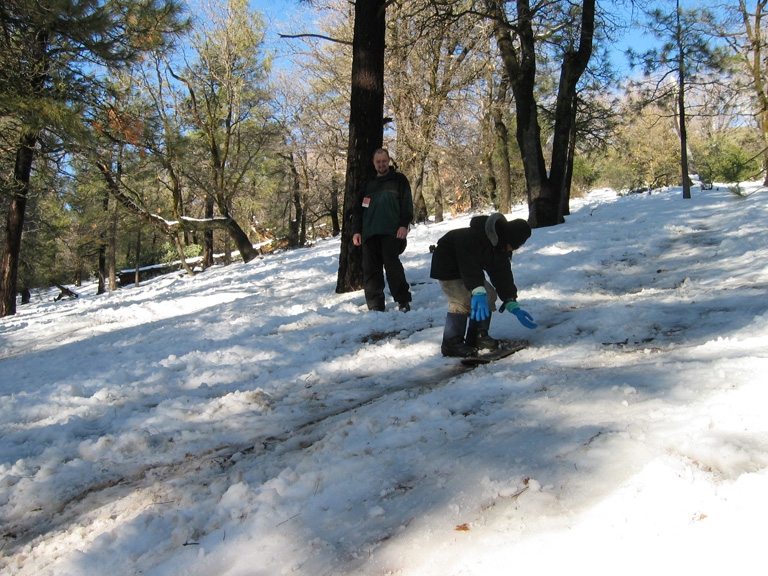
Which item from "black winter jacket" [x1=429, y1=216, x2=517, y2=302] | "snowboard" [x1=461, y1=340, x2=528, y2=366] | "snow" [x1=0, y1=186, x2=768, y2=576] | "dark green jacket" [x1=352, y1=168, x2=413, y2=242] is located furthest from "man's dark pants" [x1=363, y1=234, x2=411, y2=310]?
"snowboard" [x1=461, y1=340, x2=528, y2=366]

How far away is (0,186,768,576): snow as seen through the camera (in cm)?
145

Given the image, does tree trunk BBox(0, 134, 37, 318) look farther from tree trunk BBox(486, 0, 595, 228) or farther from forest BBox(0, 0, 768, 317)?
tree trunk BBox(486, 0, 595, 228)

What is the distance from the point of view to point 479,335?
4008mm

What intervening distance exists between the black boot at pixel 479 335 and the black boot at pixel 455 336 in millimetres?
64

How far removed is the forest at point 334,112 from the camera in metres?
7.61

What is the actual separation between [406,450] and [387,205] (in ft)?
12.1

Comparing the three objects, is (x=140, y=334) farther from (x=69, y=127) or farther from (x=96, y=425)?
(x=69, y=127)

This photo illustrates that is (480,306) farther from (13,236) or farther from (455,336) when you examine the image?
(13,236)

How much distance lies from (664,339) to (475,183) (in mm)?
26511

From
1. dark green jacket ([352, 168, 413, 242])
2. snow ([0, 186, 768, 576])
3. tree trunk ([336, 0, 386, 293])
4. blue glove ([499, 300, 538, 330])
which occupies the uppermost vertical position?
tree trunk ([336, 0, 386, 293])

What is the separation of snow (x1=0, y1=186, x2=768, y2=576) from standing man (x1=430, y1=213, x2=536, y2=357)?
34cm

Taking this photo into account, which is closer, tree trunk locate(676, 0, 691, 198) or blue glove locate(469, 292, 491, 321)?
blue glove locate(469, 292, 491, 321)

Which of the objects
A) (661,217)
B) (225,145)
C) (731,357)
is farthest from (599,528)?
(225,145)

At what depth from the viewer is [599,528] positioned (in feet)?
4.57
